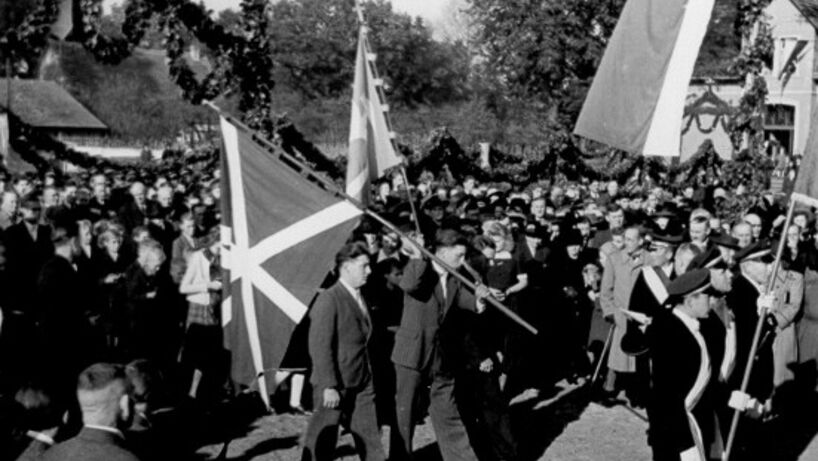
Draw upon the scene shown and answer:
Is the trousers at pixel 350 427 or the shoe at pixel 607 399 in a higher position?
the trousers at pixel 350 427

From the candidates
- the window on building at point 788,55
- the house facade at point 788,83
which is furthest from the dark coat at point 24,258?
the window on building at point 788,55

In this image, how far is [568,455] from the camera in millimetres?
8523

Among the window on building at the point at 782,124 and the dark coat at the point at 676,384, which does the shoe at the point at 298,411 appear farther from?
the window on building at the point at 782,124

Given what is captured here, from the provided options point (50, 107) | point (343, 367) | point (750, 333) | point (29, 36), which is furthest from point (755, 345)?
point (50, 107)

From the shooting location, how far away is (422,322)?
297 inches

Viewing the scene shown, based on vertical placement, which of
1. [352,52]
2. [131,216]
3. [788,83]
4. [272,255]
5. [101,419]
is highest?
[352,52]

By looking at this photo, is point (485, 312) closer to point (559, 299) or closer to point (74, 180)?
point (559, 299)

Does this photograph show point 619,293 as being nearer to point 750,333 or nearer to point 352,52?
point 750,333

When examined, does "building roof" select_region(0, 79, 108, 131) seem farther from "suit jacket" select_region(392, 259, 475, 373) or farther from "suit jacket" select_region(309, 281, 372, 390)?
"suit jacket" select_region(309, 281, 372, 390)

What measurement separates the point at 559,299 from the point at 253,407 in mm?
3406

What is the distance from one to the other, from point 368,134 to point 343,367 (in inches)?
125

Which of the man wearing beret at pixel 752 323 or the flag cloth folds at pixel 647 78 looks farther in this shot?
the man wearing beret at pixel 752 323

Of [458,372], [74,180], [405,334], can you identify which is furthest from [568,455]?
[74,180]

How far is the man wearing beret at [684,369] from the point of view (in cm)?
604
